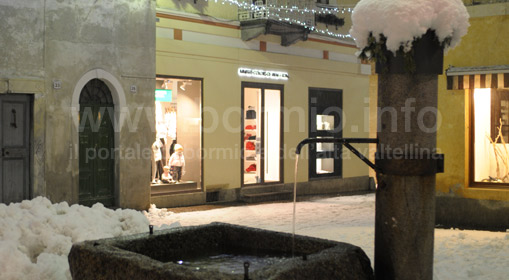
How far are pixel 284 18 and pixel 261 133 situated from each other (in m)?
3.47

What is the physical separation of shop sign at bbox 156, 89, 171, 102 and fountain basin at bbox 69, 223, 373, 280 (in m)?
10.2

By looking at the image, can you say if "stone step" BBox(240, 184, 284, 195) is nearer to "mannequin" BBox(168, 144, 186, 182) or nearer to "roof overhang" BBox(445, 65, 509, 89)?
"mannequin" BBox(168, 144, 186, 182)

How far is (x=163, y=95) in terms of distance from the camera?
637 inches

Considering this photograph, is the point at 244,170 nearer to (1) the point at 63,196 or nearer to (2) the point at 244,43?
(2) the point at 244,43

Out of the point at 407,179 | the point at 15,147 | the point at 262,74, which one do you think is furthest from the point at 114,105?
the point at 407,179

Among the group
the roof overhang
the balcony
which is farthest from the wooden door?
the roof overhang

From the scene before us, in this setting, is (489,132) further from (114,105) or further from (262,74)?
(114,105)

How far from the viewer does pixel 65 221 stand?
7184mm

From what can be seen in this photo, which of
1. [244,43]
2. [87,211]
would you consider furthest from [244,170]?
[87,211]

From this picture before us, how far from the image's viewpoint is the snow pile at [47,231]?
592 centimetres

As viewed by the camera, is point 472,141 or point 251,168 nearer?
point 472,141

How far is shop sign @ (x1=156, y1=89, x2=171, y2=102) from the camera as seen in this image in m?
16.0

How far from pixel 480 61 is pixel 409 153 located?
735 centimetres

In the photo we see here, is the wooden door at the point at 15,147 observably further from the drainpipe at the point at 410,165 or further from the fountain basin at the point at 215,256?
the drainpipe at the point at 410,165
